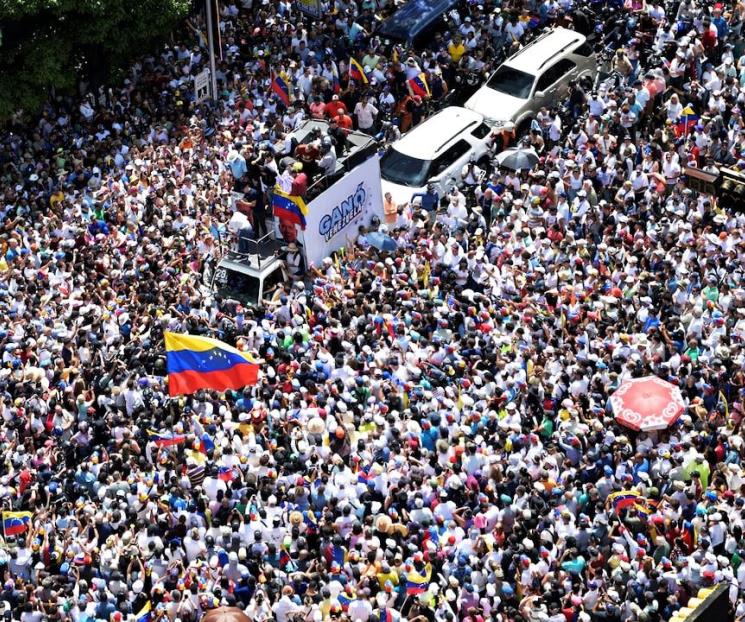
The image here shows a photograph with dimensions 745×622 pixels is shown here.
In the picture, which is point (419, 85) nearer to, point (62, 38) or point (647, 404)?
point (62, 38)

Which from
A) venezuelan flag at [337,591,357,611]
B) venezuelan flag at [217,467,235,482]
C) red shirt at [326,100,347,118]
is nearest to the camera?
venezuelan flag at [337,591,357,611]

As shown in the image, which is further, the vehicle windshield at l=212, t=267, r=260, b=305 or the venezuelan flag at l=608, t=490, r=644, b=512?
the vehicle windshield at l=212, t=267, r=260, b=305

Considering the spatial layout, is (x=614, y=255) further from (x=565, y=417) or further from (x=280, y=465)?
(x=280, y=465)

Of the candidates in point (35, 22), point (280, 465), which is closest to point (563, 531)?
point (280, 465)

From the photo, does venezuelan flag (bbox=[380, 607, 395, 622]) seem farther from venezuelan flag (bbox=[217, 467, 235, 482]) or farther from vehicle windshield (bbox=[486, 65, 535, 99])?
vehicle windshield (bbox=[486, 65, 535, 99])

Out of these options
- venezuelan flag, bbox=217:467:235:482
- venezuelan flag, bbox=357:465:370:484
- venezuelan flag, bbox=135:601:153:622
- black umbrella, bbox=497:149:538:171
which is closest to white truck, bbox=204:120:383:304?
black umbrella, bbox=497:149:538:171

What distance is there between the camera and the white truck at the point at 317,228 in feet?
98.9

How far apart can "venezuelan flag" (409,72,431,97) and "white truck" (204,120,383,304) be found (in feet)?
12.9

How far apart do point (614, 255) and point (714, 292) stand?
82.7 inches

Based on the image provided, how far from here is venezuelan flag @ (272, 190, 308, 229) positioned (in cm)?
3036

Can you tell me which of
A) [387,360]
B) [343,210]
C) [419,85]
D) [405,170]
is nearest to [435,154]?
[405,170]

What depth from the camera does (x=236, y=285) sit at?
98.9 feet

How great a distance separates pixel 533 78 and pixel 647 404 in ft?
35.8

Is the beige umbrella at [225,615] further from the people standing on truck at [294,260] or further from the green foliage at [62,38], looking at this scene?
the green foliage at [62,38]
